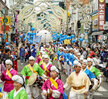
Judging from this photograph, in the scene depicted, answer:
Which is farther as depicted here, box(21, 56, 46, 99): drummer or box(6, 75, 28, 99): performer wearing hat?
box(21, 56, 46, 99): drummer

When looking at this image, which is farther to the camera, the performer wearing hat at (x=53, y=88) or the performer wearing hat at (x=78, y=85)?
the performer wearing hat at (x=78, y=85)

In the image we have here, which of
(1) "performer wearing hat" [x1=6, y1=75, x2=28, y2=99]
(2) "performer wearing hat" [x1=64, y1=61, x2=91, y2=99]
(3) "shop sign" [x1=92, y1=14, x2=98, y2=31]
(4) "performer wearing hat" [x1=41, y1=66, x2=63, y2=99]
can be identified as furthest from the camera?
(3) "shop sign" [x1=92, y1=14, x2=98, y2=31]

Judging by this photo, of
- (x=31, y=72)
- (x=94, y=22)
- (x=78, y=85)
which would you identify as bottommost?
(x=78, y=85)

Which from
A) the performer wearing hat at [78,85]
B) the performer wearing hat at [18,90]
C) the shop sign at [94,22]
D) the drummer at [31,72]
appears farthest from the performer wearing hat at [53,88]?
the shop sign at [94,22]

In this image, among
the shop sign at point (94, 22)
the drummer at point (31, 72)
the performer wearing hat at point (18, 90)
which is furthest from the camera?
the shop sign at point (94, 22)

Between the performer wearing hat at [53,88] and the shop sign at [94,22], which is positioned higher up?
the shop sign at [94,22]

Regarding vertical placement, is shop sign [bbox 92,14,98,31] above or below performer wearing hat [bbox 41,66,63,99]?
above

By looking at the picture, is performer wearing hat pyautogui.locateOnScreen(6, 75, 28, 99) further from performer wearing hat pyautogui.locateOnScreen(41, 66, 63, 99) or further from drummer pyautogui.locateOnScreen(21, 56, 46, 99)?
drummer pyautogui.locateOnScreen(21, 56, 46, 99)

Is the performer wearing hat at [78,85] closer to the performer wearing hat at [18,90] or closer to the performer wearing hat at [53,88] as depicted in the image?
the performer wearing hat at [53,88]

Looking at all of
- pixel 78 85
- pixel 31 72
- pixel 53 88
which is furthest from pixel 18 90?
pixel 31 72

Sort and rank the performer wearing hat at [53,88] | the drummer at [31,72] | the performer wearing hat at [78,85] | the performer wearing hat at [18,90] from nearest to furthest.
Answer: the performer wearing hat at [18,90] → the performer wearing hat at [53,88] → the performer wearing hat at [78,85] → the drummer at [31,72]

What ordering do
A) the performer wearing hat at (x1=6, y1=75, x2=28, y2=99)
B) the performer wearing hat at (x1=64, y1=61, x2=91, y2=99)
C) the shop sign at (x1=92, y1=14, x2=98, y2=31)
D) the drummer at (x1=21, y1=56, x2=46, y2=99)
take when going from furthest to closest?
the shop sign at (x1=92, y1=14, x2=98, y2=31) < the drummer at (x1=21, y1=56, x2=46, y2=99) < the performer wearing hat at (x1=64, y1=61, x2=91, y2=99) < the performer wearing hat at (x1=6, y1=75, x2=28, y2=99)

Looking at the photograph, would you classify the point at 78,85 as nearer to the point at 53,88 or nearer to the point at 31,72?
the point at 53,88

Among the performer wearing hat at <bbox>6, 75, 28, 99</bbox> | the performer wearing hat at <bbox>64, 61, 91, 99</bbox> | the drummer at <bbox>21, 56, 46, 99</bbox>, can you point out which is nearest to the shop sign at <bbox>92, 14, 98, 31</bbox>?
the drummer at <bbox>21, 56, 46, 99</bbox>
